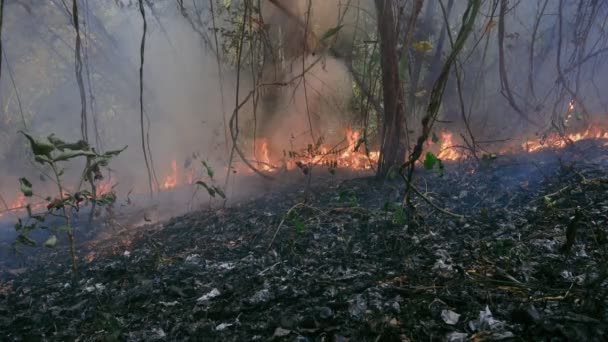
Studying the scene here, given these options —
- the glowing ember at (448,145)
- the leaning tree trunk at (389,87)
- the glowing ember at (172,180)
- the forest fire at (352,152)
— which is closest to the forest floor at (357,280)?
the leaning tree trunk at (389,87)

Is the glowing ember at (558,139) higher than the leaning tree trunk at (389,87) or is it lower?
lower

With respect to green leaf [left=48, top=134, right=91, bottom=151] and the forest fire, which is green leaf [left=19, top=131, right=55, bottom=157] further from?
the forest fire

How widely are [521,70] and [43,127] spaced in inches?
598

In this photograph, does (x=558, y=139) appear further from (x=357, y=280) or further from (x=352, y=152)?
(x=357, y=280)

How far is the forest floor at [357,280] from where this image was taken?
135cm

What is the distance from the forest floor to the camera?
1351mm

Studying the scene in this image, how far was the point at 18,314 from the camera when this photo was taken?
1.93 meters

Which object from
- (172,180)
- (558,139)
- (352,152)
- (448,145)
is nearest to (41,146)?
(352,152)

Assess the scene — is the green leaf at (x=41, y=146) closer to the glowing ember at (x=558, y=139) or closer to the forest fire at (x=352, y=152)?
the forest fire at (x=352, y=152)

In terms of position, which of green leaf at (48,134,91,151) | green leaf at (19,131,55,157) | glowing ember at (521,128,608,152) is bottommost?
glowing ember at (521,128,608,152)

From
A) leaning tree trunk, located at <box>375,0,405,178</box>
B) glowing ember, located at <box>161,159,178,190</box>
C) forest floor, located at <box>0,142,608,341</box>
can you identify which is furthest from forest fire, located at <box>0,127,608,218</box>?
forest floor, located at <box>0,142,608,341</box>

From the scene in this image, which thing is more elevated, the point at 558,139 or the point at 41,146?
the point at 41,146

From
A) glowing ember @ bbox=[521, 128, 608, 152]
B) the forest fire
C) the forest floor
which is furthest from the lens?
glowing ember @ bbox=[521, 128, 608, 152]

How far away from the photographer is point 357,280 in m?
1.79
